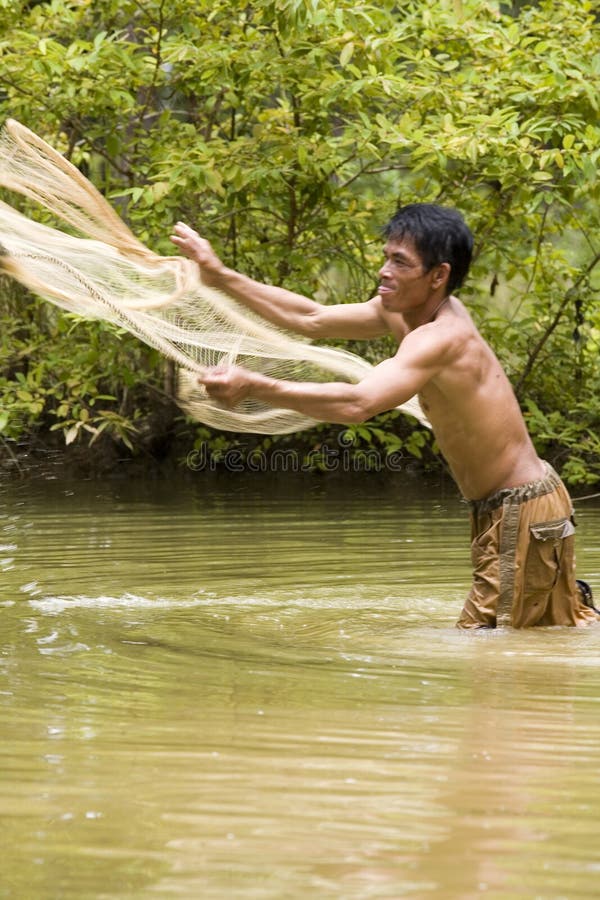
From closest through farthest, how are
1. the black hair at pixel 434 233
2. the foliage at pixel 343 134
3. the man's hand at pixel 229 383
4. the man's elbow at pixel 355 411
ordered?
1. the man's hand at pixel 229 383
2. the man's elbow at pixel 355 411
3. the black hair at pixel 434 233
4. the foliage at pixel 343 134

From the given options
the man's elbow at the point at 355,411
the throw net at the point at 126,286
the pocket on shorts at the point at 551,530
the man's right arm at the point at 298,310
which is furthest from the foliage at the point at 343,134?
the man's elbow at the point at 355,411

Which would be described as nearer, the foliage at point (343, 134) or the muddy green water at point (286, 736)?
the muddy green water at point (286, 736)

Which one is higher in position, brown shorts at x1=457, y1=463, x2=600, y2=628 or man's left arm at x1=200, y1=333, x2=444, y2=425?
man's left arm at x1=200, y1=333, x2=444, y2=425

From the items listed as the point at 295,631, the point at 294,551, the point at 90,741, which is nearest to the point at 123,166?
the point at 294,551

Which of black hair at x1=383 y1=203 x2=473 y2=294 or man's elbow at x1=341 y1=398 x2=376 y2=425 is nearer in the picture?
man's elbow at x1=341 y1=398 x2=376 y2=425

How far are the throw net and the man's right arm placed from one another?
0.12 metres

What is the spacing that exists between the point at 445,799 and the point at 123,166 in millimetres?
9838

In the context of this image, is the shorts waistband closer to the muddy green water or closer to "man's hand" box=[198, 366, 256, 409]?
the muddy green water

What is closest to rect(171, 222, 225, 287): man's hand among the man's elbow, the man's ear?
the man's ear

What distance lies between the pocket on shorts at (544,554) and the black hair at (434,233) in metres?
1.05

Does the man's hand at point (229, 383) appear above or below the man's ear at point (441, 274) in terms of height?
below

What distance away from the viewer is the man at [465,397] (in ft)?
17.0

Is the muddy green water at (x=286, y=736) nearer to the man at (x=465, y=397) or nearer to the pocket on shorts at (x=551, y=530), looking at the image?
the man at (x=465, y=397)

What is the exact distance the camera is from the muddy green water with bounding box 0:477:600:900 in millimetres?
3031
